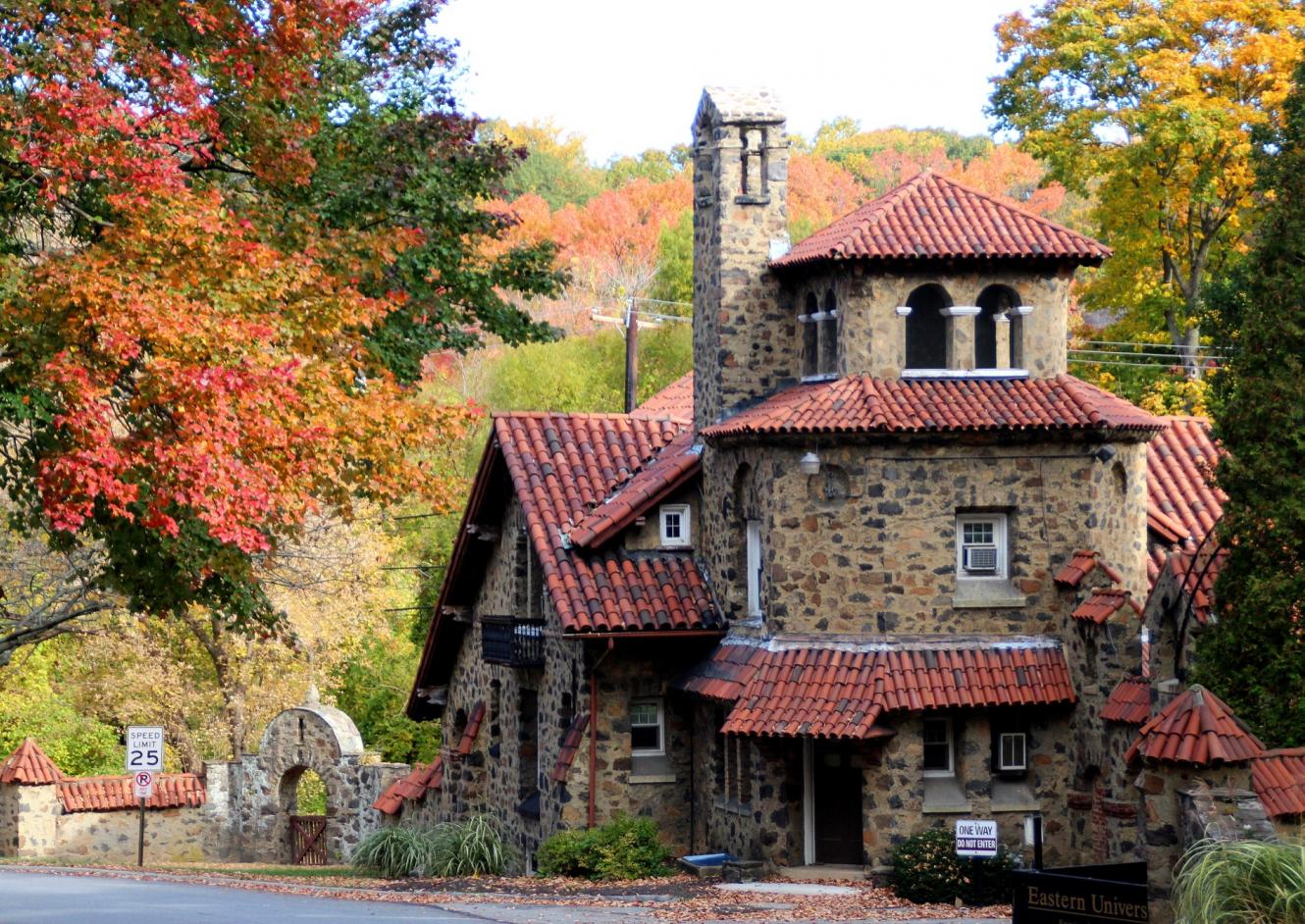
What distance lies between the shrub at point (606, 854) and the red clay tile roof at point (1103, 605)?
22.0 feet

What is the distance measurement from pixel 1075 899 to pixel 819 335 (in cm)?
1433

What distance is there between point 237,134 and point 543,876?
11432 mm

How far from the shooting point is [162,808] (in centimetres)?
3812

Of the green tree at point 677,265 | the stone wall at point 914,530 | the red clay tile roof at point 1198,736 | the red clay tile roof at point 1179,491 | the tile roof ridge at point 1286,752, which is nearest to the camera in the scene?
the red clay tile roof at point 1198,736

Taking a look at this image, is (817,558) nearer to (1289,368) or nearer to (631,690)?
(631,690)

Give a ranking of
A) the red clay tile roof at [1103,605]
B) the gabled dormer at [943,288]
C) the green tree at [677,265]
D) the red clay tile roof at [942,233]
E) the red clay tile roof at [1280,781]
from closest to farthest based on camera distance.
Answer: the red clay tile roof at [1280,781] → the red clay tile roof at [1103,605] → the red clay tile roof at [942,233] → the gabled dormer at [943,288] → the green tree at [677,265]

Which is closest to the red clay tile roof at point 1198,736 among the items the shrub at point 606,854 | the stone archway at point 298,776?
the shrub at point 606,854

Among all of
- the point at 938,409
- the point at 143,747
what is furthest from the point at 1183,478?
the point at 143,747

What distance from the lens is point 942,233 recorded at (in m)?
26.1

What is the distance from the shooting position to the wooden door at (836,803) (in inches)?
996

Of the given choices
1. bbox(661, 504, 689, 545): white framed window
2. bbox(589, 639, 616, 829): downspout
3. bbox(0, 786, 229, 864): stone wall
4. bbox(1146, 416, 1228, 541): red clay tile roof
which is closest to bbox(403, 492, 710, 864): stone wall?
bbox(589, 639, 616, 829): downspout

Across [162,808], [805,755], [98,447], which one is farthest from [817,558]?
[162,808]

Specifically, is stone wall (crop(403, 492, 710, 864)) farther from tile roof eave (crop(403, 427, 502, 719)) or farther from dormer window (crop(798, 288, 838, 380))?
dormer window (crop(798, 288, 838, 380))

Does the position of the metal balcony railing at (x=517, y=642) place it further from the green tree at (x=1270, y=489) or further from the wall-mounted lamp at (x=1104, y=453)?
the green tree at (x=1270, y=489)
